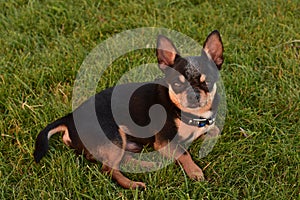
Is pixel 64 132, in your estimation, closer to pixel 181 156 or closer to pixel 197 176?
pixel 181 156

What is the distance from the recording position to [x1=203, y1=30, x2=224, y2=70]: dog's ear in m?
2.84

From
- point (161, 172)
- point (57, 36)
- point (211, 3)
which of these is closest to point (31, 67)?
point (57, 36)

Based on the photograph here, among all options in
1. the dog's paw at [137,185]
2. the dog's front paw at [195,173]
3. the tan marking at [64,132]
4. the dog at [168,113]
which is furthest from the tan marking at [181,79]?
the tan marking at [64,132]

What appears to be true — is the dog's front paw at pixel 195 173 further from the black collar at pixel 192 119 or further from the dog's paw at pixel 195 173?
the black collar at pixel 192 119

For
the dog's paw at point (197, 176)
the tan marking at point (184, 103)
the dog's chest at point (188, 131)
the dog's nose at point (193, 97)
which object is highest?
the dog's nose at point (193, 97)

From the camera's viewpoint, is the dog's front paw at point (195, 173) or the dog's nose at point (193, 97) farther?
the dog's front paw at point (195, 173)

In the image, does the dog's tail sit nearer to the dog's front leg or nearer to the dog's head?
the dog's front leg

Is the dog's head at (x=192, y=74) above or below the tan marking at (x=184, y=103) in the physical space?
above

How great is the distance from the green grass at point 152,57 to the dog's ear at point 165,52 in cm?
66

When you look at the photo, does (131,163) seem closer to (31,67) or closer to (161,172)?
(161,172)

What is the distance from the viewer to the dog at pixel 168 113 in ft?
9.21

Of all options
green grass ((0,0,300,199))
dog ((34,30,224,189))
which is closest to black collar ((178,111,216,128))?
dog ((34,30,224,189))

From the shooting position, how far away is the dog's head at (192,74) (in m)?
2.78

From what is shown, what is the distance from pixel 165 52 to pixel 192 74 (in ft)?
0.93
